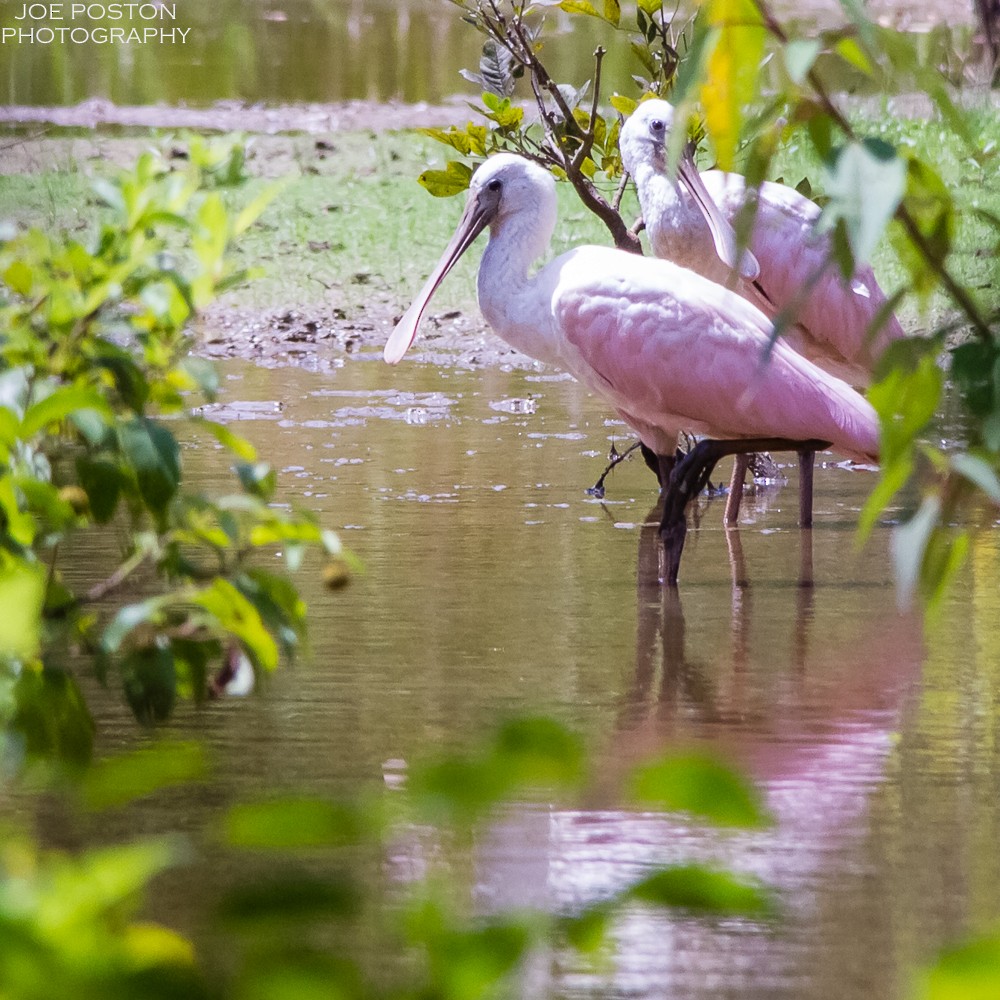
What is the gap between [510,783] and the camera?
791 millimetres

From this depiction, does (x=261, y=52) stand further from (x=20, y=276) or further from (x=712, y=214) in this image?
(x=20, y=276)

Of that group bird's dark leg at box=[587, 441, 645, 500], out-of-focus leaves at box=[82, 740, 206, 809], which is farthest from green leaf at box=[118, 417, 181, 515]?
bird's dark leg at box=[587, 441, 645, 500]

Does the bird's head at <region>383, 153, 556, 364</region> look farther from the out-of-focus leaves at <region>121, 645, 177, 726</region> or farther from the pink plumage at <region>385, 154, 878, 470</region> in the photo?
the out-of-focus leaves at <region>121, 645, 177, 726</region>

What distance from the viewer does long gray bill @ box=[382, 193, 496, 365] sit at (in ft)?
21.2

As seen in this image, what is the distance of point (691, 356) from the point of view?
5.74 m

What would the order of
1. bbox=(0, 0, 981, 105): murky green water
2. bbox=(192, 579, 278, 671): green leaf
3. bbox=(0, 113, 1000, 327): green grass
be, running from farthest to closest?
bbox=(0, 0, 981, 105): murky green water, bbox=(0, 113, 1000, 327): green grass, bbox=(192, 579, 278, 671): green leaf

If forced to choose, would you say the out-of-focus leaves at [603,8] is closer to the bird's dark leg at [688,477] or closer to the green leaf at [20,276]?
the bird's dark leg at [688,477]

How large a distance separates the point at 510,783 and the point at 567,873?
2.18 metres

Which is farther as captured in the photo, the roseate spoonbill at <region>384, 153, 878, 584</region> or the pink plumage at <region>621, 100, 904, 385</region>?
the pink plumage at <region>621, 100, 904, 385</region>

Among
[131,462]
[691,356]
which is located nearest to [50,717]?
[131,462]

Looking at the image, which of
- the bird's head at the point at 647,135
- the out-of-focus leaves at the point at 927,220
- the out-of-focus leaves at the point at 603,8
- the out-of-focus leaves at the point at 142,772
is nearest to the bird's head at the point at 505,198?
the bird's head at the point at 647,135

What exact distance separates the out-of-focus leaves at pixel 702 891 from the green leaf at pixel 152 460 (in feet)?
3.98

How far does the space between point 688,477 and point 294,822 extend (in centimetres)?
479

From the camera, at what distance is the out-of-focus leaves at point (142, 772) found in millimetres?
828
